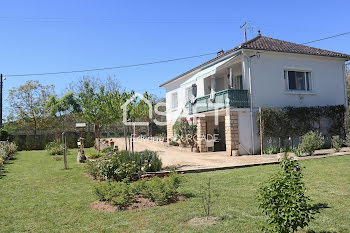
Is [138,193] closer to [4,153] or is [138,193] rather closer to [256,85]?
[256,85]

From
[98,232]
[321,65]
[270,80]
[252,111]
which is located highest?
[321,65]

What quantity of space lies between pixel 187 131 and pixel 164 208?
15.3 metres

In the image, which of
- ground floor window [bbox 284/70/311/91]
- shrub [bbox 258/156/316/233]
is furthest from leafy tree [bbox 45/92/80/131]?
shrub [bbox 258/156/316/233]

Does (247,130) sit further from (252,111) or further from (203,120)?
(203,120)

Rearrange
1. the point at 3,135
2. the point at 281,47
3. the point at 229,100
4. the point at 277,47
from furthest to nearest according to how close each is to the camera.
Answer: the point at 3,135, the point at 281,47, the point at 277,47, the point at 229,100

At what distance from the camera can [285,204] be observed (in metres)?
3.97

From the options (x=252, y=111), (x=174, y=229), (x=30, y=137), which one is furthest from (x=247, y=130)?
(x=30, y=137)

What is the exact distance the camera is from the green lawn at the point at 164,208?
5.31 m

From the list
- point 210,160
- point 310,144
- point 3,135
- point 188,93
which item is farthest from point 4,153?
point 310,144

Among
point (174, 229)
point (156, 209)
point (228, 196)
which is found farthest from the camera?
point (228, 196)

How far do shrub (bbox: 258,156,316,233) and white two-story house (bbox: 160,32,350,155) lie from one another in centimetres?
1291

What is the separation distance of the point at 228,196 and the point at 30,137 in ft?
90.8

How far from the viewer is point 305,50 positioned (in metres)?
20.6

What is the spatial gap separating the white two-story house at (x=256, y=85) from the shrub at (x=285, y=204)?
508 inches
